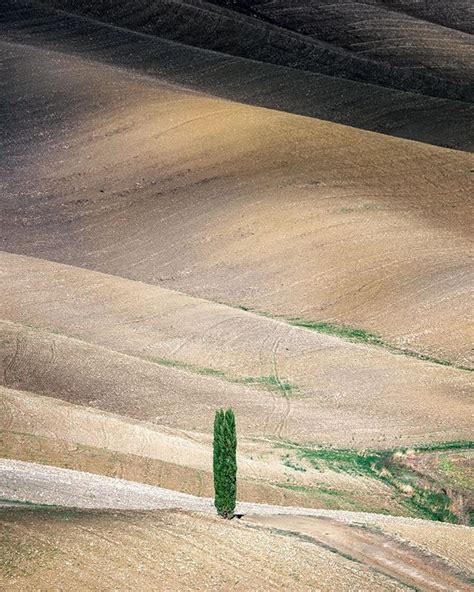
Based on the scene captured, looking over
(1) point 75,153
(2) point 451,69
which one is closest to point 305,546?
(1) point 75,153

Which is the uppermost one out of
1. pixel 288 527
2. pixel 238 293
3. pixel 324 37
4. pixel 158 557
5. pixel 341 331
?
pixel 158 557

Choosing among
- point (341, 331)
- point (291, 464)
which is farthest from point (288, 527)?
point (341, 331)

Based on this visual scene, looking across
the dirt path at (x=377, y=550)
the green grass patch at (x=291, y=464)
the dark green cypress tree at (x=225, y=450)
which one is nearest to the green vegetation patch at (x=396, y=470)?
the green grass patch at (x=291, y=464)

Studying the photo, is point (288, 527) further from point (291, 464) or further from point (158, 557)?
point (291, 464)

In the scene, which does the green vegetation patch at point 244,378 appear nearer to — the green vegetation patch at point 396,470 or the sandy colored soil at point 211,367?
the sandy colored soil at point 211,367

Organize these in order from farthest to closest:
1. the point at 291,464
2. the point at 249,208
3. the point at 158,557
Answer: the point at 249,208 → the point at 291,464 → the point at 158,557

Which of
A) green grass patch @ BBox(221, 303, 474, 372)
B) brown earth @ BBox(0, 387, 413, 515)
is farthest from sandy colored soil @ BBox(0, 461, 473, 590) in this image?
green grass patch @ BBox(221, 303, 474, 372)
